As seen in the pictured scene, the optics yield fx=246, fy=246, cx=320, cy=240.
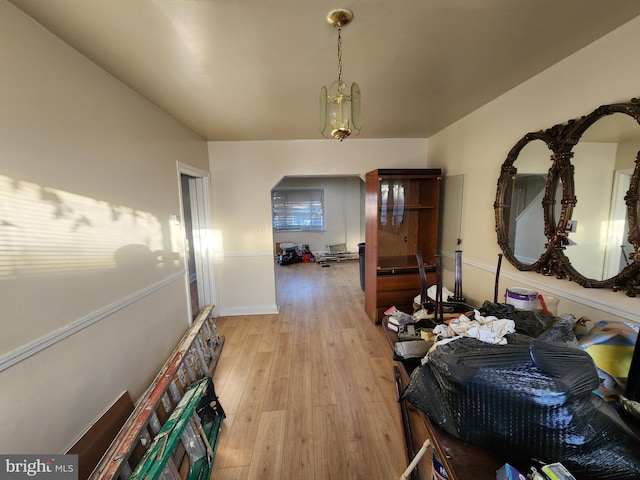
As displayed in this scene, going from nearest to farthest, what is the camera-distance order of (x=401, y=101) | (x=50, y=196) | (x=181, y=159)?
(x=50, y=196) → (x=401, y=101) → (x=181, y=159)

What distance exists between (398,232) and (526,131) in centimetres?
175

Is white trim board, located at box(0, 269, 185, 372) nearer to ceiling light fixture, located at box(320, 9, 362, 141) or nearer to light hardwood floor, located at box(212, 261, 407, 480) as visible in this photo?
light hardwood floor, located at box(212, 261, 407, 480)

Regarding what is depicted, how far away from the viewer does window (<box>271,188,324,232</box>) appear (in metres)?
7.30

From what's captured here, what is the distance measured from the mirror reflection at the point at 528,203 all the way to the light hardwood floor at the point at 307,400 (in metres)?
1.55

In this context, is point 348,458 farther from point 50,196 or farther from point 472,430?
point 50,196

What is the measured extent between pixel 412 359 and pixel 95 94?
2366 mm

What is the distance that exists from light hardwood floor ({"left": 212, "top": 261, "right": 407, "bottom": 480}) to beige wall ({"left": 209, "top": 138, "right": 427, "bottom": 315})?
54cm

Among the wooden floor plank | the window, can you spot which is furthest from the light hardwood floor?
the window

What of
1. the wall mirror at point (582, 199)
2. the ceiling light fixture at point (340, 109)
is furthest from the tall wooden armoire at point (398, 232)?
the ceiling light fixture at point (340, 109)

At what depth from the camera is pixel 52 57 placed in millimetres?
1250

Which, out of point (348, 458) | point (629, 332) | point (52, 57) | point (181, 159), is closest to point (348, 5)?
point (52, 57)

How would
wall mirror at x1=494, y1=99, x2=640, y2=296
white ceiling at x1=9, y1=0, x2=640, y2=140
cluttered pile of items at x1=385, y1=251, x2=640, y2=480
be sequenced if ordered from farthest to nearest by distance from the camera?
wall mirror at x1=494, y1=99, x2=640, y2=296, white ceiling at x1=9, y1=0, x2=640, y2=140, cluttered pile of items at x1=385, y1=251, x2=640, y2=480

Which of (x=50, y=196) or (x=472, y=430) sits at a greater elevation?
(x=50, y=196)

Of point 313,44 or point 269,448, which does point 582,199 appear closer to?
point 313,44
